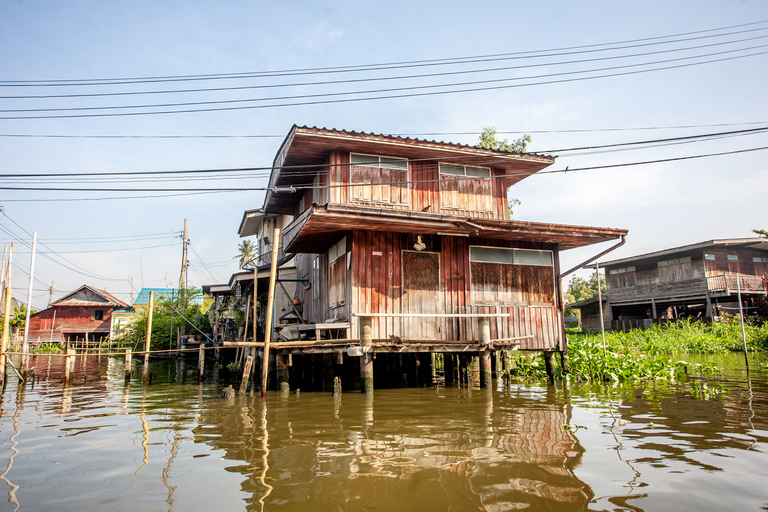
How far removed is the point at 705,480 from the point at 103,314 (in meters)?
48.5

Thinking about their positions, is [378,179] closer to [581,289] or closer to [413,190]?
[413,190]

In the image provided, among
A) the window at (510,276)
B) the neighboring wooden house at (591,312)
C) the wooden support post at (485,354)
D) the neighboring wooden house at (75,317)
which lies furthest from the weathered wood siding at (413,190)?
the neighboring wooden house at (75,317)

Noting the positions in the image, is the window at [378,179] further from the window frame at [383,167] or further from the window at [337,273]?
the window at [337,273]

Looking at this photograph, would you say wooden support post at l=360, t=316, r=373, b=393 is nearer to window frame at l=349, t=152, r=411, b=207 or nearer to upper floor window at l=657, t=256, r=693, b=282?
window frame at l=349, t=152, r=411, b=207

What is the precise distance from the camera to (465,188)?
48.5ft

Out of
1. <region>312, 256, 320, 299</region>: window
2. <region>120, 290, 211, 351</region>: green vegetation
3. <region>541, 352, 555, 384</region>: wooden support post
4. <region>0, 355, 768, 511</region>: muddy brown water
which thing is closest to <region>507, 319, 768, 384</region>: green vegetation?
<region>541, 352, 555, 384</region>: wooden support post

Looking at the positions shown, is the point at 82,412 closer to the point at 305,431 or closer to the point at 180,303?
the point at 305,431

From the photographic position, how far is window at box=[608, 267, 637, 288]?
34366 millimetres

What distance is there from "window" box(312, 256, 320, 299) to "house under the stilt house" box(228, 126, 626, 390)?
0.66 meters

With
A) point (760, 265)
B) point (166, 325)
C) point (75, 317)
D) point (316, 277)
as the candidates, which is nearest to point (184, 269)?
point (166, 325)

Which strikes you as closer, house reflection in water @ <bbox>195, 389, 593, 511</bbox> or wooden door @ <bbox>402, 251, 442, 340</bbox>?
house reflection in water @ <bbox>195, 389, 593, 511</bbox>

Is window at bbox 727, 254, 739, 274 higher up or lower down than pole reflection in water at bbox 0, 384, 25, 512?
higher up

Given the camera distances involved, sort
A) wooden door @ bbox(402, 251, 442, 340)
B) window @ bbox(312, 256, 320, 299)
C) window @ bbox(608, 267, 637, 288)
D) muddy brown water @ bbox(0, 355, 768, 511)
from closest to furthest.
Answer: muddy brown water @ bbox(0, 355, 768, 511), wooden door @ bbox(402, 251, 442, 340), window @ bbox(312, 256, 320, 299), window @ bbox(608, 267, 637, 288)

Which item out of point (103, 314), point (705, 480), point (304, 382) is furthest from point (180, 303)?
point (705, 480)
